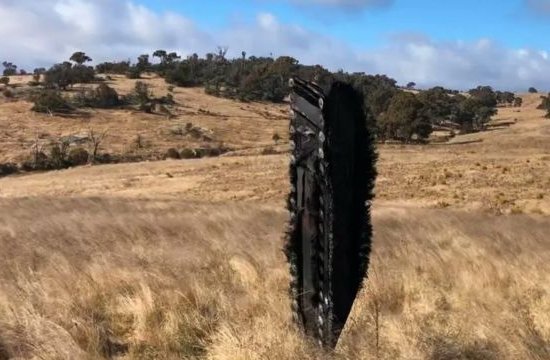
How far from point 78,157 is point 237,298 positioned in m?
50.9

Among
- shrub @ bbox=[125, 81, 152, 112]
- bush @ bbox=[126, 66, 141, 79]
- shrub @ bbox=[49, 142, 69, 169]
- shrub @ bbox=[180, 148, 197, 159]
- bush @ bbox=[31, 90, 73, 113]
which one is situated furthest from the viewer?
bush @ bbox=[126, 66, 141, 79]

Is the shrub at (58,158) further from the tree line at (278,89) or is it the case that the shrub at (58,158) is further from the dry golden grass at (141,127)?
the tree line at (278,89)

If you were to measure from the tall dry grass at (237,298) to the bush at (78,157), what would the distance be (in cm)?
4523

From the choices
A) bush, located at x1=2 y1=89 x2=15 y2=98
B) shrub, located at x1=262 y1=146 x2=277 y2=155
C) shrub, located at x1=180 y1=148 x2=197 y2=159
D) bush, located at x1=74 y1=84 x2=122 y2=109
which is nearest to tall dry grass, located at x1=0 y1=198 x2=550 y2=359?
shrub, located at x1=262 y1=146 x2=277 y2=155

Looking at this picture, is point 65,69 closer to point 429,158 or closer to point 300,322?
point 429,158

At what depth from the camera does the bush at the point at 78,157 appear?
54.3 m

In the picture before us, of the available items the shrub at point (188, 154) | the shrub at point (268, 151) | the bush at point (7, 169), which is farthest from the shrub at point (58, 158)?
the shrub at point (268, 151)

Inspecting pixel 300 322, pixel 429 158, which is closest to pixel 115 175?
pixel 429 158

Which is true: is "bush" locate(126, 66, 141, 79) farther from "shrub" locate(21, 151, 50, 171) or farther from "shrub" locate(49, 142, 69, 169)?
"shrub" locate(21, 151, 50, 171)

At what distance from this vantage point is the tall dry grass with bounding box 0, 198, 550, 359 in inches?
184

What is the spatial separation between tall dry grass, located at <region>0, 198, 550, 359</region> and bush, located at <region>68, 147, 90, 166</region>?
45.2 m

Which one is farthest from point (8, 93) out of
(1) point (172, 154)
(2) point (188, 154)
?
(2) point (188, 154)

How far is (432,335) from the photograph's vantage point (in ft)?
16.1

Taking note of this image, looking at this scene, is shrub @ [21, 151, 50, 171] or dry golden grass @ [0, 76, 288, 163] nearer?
shrub @ [21, 151, 50, 171]
